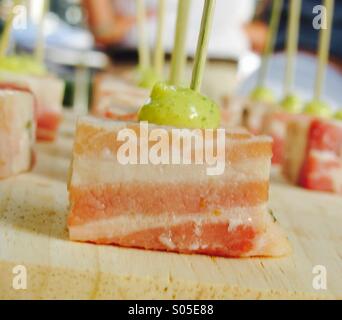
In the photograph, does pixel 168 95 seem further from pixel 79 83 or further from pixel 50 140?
pixel 79 83

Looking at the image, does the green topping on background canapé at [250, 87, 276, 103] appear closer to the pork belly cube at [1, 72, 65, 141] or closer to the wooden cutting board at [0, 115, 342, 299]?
the pork belly cube at [1, 72, 65, 141]

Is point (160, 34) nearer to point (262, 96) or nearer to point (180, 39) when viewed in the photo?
point (180, 39)

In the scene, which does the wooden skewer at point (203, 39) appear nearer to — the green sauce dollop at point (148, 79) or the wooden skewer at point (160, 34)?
the wooden skewer at point (160, 34)

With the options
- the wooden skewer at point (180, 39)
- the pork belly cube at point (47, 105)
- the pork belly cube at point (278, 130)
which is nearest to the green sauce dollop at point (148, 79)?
the pork belly cube at point (47, 105)

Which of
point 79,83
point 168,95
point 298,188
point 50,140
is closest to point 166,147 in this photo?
point 168,95

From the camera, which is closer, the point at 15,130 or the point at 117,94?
the point at 15,130

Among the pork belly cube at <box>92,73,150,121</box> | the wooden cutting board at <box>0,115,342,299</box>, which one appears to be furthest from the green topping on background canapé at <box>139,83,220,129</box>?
the pork belly cube at <box>92,73,150,121</box>

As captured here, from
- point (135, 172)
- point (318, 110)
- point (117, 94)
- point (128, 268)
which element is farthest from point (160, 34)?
point (128, 268)
